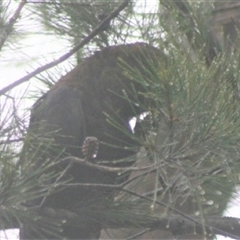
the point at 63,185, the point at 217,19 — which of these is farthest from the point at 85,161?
the point at 217,19

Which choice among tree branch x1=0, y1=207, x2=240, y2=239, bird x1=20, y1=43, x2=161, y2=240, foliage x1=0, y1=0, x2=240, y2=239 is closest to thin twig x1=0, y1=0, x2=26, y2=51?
foliage x1=0, y1=0, x2=240, y2=239

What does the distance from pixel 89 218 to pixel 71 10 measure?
0.64 meters

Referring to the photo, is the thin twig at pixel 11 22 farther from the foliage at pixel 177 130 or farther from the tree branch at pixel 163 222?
the tree branch at pixel 163 222

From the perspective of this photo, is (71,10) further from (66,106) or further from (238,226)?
(238,226)

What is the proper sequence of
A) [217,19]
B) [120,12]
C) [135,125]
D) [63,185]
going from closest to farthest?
[63,185], [135,125], [120,12], [217,19]

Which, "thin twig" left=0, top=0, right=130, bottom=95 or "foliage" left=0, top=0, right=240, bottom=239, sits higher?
"thin twig" left=0, top=0, right=130, bottom=95

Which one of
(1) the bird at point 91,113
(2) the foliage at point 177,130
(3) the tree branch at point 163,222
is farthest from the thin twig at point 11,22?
(3) the tree branch at point 163,222

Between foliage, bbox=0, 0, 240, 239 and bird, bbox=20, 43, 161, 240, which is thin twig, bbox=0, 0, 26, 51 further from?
bird, bbox=20, 43, 161, 240

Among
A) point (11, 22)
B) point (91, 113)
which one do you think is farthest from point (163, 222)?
point (11, 22)

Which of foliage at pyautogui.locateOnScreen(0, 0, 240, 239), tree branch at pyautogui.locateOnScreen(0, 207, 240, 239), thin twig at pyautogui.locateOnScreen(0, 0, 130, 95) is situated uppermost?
thin twig at pyautogui.locateOnScreen(0, 0, 130, 95)

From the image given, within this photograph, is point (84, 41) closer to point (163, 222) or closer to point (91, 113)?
point (91, 113)

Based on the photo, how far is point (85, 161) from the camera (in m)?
1.96

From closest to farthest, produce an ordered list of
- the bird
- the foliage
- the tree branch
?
the foliage, the tree branch, the bird

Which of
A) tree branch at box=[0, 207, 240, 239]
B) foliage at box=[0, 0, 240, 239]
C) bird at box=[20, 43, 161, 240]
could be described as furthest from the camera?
bird at box=[20, 43, 161, 240]
